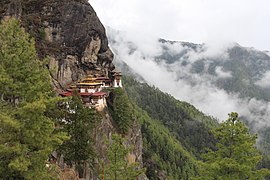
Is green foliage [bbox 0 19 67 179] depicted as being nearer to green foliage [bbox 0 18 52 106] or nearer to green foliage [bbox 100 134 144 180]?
green foliage [bbox 0 18 52 106]

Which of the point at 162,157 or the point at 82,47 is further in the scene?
the point at 162,157

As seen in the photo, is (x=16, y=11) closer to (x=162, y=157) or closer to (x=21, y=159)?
(x=21, y=159)

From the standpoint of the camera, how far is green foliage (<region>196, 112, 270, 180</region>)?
22438 millimetres

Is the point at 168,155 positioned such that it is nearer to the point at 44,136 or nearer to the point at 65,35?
the point at 65,35

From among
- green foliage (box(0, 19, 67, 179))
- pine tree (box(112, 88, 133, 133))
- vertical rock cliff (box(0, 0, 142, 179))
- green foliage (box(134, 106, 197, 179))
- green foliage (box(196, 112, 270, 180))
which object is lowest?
green foliage (box(134, 106, 197, 179))

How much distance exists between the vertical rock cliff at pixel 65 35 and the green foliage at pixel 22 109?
32643 millimetres

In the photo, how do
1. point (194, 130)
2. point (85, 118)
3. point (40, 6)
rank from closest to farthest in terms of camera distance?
1. point (85, 118)
2. point (40, 6)
3. point (194, 130)

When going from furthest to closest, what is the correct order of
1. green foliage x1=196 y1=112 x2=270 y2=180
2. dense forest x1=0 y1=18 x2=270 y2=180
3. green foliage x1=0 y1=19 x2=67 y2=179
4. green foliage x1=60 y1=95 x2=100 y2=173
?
green foliage x1=60 y1=95 x2=100 y2=173
green foliage x1=196 y1=112 x2=270 y2=180
dense forest x1=0 y1=18 x2=270 y2=180
green foliage x1=0 y1=19 x2=67 y2=179

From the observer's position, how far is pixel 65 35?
5744cm

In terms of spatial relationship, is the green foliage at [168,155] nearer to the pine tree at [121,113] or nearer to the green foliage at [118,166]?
the pine tree at [121,113]

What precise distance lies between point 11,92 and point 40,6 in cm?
4372

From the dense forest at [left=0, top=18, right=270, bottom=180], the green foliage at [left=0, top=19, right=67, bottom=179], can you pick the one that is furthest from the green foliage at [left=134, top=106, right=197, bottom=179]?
the green foliage at [left=0, top=19, right=67, bottom=179]

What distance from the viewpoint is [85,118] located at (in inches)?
1366

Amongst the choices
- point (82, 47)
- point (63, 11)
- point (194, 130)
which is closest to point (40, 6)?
point (63, 11)
